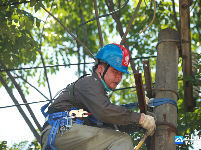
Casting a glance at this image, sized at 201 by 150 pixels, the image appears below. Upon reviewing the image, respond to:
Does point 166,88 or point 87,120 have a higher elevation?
point 166,88

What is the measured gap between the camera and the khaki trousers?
2816 mm

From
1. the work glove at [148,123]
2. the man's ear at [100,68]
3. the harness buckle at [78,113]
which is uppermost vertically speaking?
the man's ear at [100,68]

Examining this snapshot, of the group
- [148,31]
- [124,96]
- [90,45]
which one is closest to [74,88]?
[148,31]

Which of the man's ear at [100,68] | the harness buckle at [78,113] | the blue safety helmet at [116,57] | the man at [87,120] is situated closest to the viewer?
the man at [87,120]

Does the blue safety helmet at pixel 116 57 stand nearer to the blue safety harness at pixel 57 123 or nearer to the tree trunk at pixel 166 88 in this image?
the tree trunk at pixel 166 88

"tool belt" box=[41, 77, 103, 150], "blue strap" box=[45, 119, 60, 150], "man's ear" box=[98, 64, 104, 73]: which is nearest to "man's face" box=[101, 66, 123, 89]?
"man's ear" box=[98, 64, 104, 73]

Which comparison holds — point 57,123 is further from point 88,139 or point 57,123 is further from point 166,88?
point 166,88

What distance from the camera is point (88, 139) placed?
9.29 ft

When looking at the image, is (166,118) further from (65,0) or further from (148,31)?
(65,0)

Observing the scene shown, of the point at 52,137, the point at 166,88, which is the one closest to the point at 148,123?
the point at 166,88

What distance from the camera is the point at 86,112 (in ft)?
9.62

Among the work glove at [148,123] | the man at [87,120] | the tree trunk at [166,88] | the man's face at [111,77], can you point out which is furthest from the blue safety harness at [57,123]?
the tree trunk at [166,88]

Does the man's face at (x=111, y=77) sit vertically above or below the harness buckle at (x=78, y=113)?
above

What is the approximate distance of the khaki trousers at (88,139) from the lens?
2816mm
